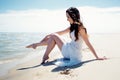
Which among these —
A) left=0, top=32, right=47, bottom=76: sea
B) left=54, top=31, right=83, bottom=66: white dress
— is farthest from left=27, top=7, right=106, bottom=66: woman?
left=0, top=32, right=47, bottom=76: sea

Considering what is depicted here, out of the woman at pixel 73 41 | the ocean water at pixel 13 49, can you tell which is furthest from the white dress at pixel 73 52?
the ocean water at pixel 13 49

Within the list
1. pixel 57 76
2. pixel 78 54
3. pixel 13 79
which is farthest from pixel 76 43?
pixel 13 79

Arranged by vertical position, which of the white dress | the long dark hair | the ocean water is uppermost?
the long dark hair

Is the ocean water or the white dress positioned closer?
the white dress

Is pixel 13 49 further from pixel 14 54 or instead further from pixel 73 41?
pixel 73 41

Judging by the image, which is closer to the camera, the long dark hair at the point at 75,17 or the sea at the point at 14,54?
the long dark hair at the point at 75,17

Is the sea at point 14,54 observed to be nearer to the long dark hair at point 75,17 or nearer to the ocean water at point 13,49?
the ocean water at point 13,49

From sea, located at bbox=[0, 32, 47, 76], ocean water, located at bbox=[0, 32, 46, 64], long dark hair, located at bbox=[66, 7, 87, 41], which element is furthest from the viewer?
ocean water, located at bbox=[0, 32, 46, 64]

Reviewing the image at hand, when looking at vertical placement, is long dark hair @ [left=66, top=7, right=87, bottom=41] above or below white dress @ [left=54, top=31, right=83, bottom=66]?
above

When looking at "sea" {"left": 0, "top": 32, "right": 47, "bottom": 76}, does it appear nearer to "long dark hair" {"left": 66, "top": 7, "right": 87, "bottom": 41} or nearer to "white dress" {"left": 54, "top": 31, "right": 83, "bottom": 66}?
"white dress" {"left": 54, "top": 31, "right": 83, "bottom": 66}

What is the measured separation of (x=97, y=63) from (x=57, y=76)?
4.15 feet

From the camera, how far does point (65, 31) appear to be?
7.48m

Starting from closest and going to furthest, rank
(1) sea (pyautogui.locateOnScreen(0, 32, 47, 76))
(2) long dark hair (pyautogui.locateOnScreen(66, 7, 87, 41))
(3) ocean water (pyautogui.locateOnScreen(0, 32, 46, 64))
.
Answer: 1. (2) long dark hair (pyautogui.locateOnScreen(66, 7, 87, 41))
2. (1) sea (pyautogui.locateOnScreen(0, 32, 47, 76))
3. (3) ocean water (pyautogui.locateOnScreen(0, 32, 46, 64))

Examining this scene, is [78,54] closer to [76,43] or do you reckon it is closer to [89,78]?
[76,43]
